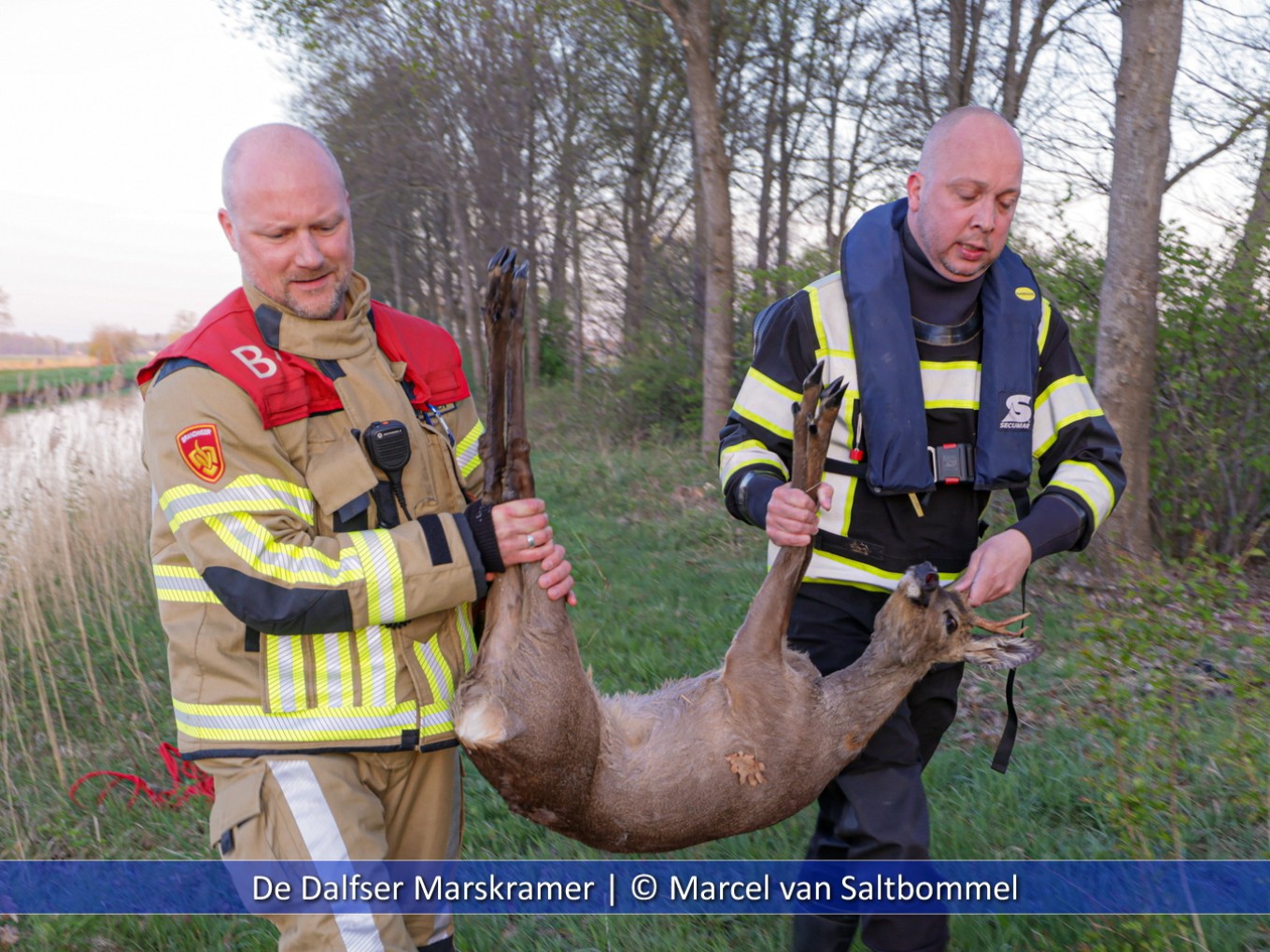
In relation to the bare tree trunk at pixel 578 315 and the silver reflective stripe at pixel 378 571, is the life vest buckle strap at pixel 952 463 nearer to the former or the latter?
the silver reflective stripe at pixel 378 571

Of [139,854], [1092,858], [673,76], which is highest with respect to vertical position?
[673,76]

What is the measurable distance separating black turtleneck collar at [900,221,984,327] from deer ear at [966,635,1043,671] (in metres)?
0.94

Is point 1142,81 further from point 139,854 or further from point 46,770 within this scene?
point 46,770

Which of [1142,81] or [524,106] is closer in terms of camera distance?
[1142,81]

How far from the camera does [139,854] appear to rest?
14.1 feet

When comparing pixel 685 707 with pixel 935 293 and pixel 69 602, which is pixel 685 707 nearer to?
pixel 935 293

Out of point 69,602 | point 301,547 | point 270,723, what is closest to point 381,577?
point 301,547

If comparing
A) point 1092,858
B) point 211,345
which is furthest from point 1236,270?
point 211,345

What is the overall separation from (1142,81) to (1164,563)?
3364 millimetres

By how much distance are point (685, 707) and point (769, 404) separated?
93 cm

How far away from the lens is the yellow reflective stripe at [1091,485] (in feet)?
9.57

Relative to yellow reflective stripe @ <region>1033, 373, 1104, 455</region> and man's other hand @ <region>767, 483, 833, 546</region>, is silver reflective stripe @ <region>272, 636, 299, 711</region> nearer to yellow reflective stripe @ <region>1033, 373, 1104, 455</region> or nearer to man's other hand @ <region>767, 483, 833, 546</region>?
man's other hand @ <region>767, 483, 833, 546</region>

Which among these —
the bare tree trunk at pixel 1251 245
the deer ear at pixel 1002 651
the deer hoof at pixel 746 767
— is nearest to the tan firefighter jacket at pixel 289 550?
the deer hoof at pixel 746 767
